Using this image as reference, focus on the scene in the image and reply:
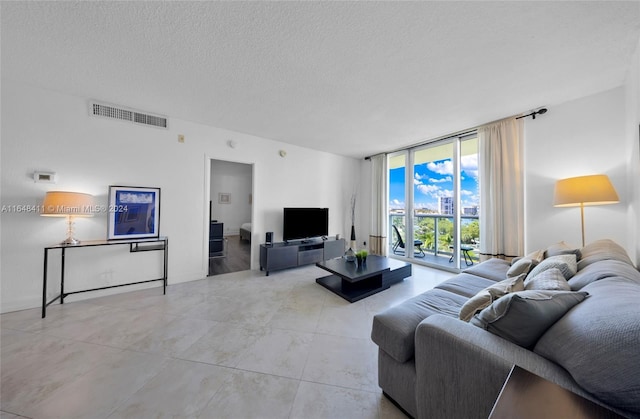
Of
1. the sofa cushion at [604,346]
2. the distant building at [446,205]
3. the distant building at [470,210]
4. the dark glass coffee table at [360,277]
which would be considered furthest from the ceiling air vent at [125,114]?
the distant building at [470,210]

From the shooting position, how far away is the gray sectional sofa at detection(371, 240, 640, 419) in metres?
0.60

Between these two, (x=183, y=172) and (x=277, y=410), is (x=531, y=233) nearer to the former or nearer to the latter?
(x=277, y=410)

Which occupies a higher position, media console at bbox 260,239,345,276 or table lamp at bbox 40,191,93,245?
table lamp at bbox 40,191,93,245

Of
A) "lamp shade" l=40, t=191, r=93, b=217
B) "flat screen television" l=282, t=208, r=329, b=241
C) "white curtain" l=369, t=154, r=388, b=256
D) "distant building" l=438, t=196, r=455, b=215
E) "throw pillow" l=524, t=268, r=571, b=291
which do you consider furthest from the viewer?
"white curtain" l=369, t=154, r=388, b=256

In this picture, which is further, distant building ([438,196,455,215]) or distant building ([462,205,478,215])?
distant building ([438,196,455,215])

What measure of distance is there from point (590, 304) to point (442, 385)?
684mm

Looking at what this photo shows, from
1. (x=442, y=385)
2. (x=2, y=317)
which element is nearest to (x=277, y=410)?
(x=442, y=385)

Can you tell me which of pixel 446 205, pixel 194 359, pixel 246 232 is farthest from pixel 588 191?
pixel 246 232

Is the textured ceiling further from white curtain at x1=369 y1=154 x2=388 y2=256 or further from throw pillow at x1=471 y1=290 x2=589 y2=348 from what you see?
white curtain at x1=369 y1=154 x2=388 y2=256

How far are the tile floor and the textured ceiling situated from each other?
2475 millimetres

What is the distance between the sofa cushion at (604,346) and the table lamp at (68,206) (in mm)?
3848

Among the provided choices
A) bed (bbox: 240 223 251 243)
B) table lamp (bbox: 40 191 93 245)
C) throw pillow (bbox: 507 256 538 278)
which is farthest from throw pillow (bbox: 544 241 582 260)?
bed (bbox: 240 223 251 243)

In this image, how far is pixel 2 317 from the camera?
2.13 m

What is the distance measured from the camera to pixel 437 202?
4.16 meters
